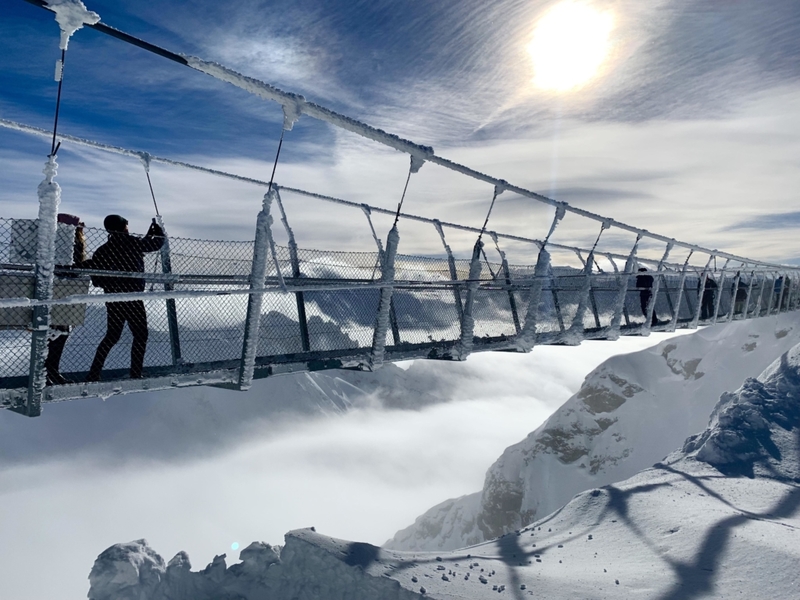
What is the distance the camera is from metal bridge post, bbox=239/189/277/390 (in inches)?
155

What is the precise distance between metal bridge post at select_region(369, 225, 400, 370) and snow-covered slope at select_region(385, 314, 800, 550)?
24.0 meters

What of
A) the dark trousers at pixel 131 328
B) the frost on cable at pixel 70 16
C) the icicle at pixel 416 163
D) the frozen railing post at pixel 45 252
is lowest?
the dark trousers at pixel 131 328

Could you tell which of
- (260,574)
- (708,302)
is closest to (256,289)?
(260,574)

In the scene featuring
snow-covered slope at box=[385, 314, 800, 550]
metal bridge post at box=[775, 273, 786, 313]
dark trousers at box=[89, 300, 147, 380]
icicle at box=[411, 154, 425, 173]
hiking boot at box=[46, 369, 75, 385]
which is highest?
icicle at box=[411, 154, 425, 173]

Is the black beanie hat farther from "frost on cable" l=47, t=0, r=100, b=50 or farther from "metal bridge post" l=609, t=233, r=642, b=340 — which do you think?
"metal bridge post" l=609, t=233, r=642, b=340

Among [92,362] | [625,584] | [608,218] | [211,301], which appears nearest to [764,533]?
[625,584]

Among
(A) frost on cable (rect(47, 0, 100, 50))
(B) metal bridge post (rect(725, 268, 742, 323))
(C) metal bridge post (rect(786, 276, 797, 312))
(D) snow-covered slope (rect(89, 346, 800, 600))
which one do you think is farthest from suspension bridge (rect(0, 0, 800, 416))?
(C) metal bridge post (rect(786, 276, 797, 312))

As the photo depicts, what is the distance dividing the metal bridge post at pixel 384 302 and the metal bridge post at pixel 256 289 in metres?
1.46

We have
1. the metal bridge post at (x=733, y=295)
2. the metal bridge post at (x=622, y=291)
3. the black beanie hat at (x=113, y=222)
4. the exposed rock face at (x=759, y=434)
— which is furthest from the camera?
the metal bridge post at (x=733, y=295)

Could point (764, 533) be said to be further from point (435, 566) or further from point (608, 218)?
point (608, 218)

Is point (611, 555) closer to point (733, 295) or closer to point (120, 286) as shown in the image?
point (120, 286)

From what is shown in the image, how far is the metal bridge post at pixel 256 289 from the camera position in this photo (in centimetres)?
395

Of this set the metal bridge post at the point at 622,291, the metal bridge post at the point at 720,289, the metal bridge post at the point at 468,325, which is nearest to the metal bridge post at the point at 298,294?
the metal bridge post at the point at 468,325

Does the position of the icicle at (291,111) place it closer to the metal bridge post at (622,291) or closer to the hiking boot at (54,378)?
the hiking boot at (54,378)
